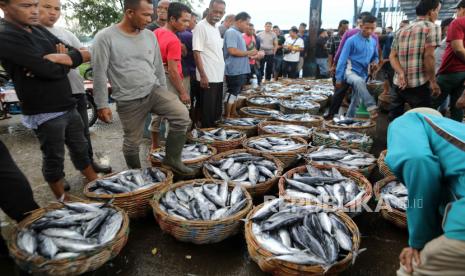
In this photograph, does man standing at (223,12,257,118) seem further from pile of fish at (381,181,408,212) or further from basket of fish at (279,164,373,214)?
pile of fish at (381,181,408,212)

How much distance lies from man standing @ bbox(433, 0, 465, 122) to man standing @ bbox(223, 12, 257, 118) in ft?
10.3

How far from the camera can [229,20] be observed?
748cm

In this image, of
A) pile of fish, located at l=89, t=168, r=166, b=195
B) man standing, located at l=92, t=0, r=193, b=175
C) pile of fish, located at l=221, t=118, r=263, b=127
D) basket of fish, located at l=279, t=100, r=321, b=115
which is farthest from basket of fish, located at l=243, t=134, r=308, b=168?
basket of fish, located at l=279, t=100, r=321, b=115

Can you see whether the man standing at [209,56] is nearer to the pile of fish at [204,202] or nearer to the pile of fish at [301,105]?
the pile of fish at [301,105]

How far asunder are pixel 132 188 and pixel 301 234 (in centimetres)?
170

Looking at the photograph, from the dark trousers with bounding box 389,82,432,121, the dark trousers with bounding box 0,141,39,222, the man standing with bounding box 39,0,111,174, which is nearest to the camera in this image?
the dark trousers with bounding box 0,141,39,222

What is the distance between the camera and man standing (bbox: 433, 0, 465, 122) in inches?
161

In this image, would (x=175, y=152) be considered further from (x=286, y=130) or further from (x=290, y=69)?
(x=290, y=69)

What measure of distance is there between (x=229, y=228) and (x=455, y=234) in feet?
5.24

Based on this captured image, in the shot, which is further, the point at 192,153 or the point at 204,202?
the point at 192,153

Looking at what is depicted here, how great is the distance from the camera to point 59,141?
271cm

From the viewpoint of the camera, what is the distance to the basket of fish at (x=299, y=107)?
5941 mm

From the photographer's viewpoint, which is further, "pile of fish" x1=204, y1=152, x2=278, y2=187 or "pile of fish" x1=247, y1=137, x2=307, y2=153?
"pile of fish" x1=247, y1=137, x2=307, y2=153

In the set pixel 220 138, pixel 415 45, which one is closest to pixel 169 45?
pixel 220 138
